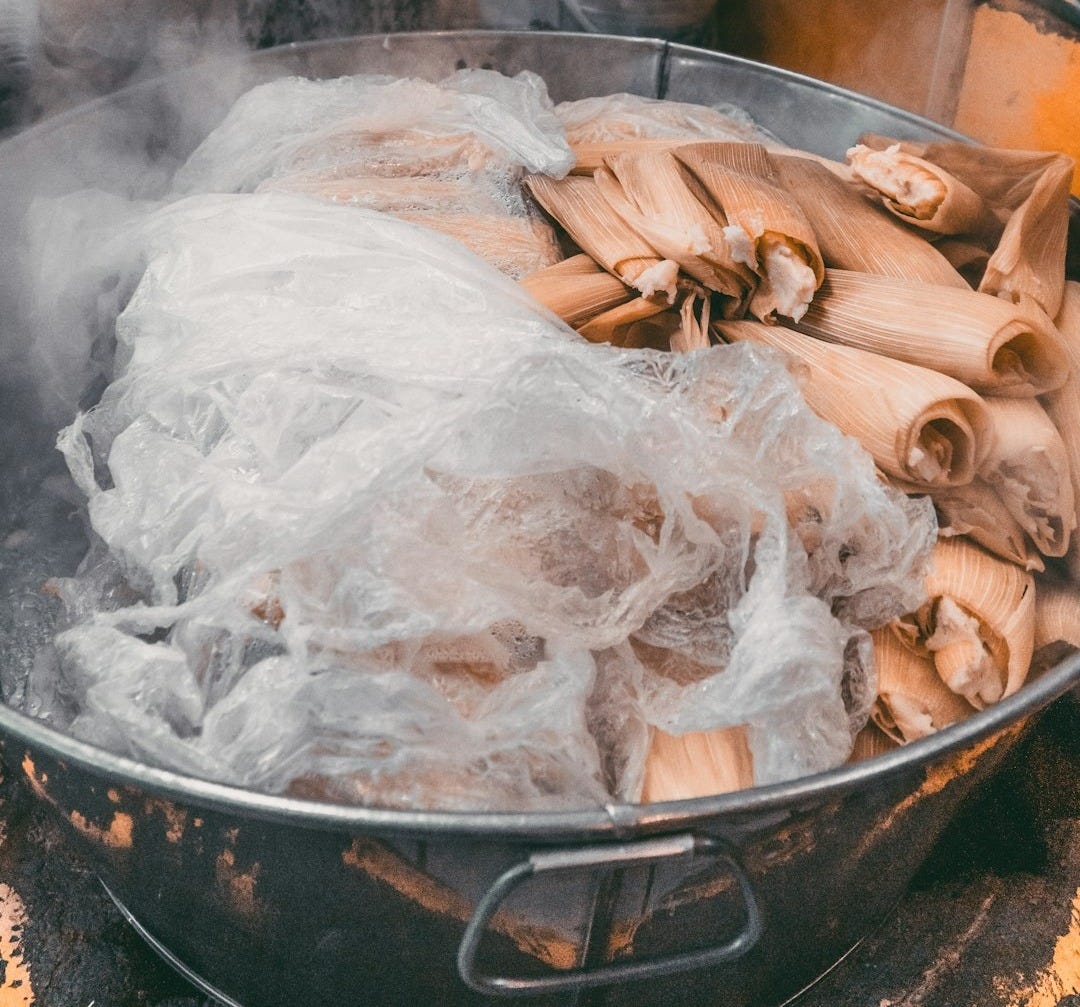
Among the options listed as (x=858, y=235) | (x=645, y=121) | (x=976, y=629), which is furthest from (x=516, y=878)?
(x=645, y=121)

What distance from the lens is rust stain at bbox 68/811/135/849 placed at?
896 mm

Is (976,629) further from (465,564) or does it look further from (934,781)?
(465,564)

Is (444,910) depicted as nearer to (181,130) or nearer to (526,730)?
(526,730)

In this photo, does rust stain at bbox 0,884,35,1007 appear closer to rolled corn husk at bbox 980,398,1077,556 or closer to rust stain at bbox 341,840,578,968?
rust stain at bbox 341,840,578,968

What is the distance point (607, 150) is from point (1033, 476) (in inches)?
32.4

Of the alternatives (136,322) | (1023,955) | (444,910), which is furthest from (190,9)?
(1023,955)

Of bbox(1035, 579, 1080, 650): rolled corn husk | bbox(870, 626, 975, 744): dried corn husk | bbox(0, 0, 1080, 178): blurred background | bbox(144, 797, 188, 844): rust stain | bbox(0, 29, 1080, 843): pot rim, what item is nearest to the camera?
bbox(0, 29, 1080, 843): pot rim

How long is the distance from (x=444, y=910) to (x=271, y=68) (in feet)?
5.17

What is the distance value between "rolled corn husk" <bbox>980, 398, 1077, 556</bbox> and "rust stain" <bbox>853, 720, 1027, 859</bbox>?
0.91 ft

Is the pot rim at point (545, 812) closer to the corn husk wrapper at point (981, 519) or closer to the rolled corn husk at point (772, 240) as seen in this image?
the corn husk wrapper at point (981, 519)

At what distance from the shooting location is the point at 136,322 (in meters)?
1.24

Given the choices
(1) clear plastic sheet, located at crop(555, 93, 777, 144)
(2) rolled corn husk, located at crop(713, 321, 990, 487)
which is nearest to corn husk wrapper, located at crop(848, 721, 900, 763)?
(2) rolled corn husk, located at crop(713, 321, 990, 487)

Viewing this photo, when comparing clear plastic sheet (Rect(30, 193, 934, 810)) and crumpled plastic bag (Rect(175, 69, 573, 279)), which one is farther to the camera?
crumpled plastic bag (Rect(175, 69, 573, 279))

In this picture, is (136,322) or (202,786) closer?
(202,786)
